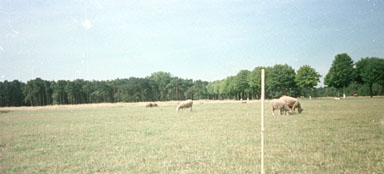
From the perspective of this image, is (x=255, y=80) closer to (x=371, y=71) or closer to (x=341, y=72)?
(x=341, y=72)

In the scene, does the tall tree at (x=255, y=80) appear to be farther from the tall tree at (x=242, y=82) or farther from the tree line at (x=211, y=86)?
the tall tree at (x=242, y=82)

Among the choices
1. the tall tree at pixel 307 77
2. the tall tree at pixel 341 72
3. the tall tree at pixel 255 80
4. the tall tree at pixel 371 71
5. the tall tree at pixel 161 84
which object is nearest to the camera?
the tall tree at pixel 371 71

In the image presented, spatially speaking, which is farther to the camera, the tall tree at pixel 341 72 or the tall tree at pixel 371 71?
the tall tree at pixel 341 72

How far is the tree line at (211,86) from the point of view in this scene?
7188 centimetres

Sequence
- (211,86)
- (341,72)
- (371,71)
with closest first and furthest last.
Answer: (371,71), (341,72), (211,86)

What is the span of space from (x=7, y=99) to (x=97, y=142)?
114m

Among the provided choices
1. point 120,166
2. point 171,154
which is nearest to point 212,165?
point 171,154

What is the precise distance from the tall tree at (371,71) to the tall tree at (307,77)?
11.9m

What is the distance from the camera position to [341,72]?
70.9 meters

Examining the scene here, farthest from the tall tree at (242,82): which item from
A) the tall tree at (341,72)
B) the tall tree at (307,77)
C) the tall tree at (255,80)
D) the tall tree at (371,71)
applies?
the tall tree at (371,71)

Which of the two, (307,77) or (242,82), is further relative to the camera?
(242,82)

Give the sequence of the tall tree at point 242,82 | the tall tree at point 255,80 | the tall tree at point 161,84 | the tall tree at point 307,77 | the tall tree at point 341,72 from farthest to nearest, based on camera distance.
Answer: the tall tree at point 161,84 → the tall tree at point 242,82 → the tall tree at point 255,80 → the tall tree at point 307,77 → the tall tree at point 341,72

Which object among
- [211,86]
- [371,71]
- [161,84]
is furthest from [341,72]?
[161,84]

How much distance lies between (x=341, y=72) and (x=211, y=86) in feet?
271
